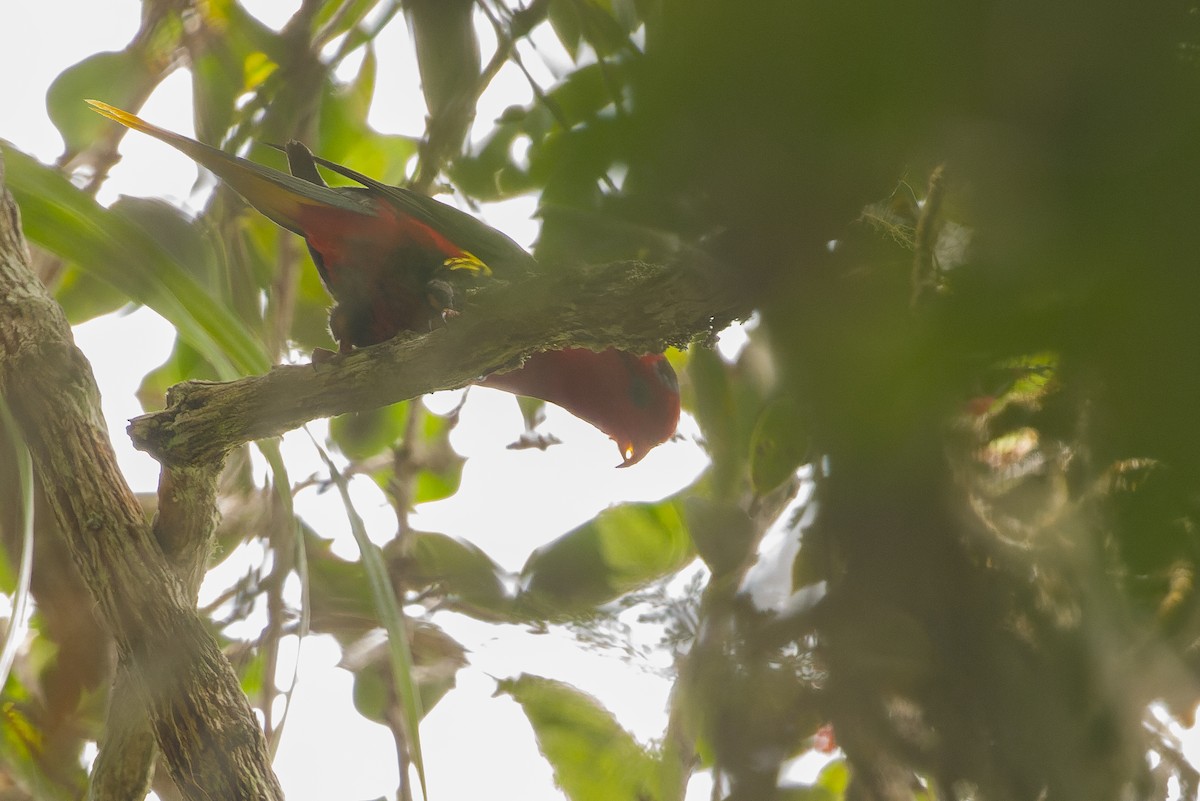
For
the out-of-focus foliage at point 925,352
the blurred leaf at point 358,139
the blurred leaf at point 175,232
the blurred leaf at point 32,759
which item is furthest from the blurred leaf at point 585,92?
the blurred leaf at point 32,759

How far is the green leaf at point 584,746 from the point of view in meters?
0.54

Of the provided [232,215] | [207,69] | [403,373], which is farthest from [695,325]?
[232,215]

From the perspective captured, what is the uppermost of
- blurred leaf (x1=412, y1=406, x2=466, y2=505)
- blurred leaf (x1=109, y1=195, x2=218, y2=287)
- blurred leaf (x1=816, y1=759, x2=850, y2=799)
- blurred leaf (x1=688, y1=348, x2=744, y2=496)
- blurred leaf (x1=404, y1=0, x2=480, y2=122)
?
blurred leaf (x1=109, y1=195, x2=218, y2=287)

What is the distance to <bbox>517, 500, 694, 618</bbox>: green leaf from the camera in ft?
1.93

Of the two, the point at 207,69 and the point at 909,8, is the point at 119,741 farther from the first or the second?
the point at 909,8

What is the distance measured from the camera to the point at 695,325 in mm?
549

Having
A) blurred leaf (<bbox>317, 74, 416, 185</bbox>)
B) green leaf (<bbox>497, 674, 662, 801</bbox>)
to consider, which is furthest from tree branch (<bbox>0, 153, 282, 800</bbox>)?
green leaf (<bbox>497, 674, 662, 801</bbox>)

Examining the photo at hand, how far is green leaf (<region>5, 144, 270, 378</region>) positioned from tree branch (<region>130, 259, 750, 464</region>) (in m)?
0.24

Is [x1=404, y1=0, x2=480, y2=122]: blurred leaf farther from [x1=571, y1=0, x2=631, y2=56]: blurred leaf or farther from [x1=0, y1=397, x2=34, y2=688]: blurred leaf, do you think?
[x1=0, y1=397, x2=34, y2=688]: blurred leaf

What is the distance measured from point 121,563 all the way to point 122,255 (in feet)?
1.91

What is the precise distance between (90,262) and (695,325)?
4.71 ft

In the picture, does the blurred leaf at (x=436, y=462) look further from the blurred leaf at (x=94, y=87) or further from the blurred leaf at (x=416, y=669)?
the blurred leaf at (x=94, y=87)

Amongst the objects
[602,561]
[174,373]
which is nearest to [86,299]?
[174,373]

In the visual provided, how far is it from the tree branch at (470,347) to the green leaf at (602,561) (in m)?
0.15
